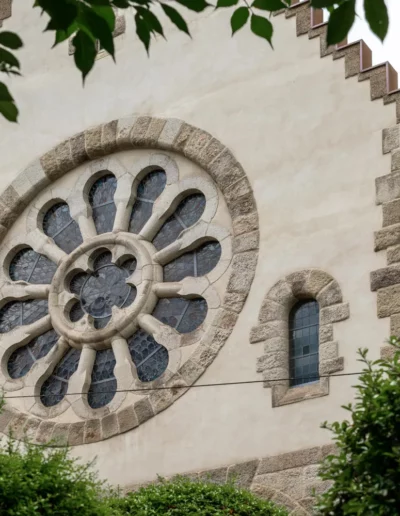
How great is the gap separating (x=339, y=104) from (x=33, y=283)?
4.47 metres

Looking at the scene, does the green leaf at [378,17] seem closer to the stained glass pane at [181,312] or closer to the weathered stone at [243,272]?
the weathered stone at [243,272]

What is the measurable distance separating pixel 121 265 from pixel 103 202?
105 cm

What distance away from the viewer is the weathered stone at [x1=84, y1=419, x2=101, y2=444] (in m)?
18.6

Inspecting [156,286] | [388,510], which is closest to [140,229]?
[156,286]

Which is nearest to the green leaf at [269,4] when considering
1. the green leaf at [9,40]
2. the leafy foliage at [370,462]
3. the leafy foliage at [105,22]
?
the leafy foliage at [105,22]

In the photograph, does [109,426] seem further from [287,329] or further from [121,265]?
[287,329]

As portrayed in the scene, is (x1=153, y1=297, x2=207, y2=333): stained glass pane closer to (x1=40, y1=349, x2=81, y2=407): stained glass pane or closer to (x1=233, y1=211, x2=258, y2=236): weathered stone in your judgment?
(x1=233, y1=211, x2=258, y2=236): weathered stone

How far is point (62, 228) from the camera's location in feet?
67.6

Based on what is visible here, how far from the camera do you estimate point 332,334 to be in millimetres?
17125

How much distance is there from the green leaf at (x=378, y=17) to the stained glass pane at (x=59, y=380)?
11.6 meters

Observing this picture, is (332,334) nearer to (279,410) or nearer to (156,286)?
(279,410)

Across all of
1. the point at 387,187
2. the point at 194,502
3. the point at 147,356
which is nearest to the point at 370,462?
the point at 194,502

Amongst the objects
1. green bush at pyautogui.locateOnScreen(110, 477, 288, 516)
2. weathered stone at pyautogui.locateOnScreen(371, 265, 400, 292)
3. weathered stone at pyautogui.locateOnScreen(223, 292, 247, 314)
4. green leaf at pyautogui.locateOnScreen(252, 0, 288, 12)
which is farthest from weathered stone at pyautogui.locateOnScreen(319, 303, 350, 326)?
green leaf at pyautogui.locateOnScreen(252, 0, 288, 12)

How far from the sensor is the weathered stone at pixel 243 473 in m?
17.1
